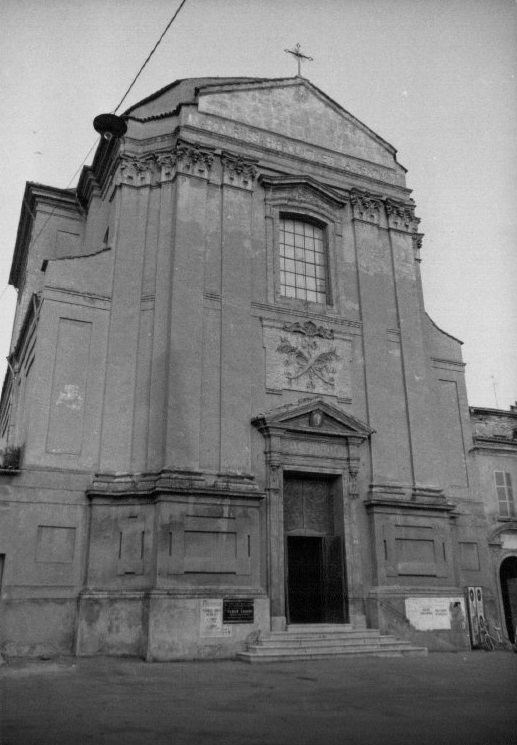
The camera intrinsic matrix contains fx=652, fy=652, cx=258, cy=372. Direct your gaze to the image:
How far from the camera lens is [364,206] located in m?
19.9

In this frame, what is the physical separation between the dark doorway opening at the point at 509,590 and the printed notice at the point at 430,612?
382 centimetres

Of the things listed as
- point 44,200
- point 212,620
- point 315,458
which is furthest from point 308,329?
point 44,200

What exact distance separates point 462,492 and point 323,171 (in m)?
10.3

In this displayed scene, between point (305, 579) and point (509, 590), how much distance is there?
7361 millimetres

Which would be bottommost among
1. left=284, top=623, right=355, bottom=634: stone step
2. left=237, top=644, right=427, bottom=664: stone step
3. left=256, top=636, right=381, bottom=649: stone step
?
left=237, top=644, right=427, bottom=664: stone step

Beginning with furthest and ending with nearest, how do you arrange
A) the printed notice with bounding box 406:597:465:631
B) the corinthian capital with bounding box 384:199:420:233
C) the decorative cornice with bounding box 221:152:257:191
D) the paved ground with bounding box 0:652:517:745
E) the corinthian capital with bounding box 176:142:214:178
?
Result: 1. the corinthian capital with bounding box 384:199:420:233
2. the decorative cornice with bounding box 221:152:257:191
3. the corinthian capital with bounding box 176:142:214:178
4. the printed notice with bounding box 406:597:465:631
5. the paved ground with bounding box 0:652:517:745

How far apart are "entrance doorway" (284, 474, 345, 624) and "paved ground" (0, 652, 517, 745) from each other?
10.2ft

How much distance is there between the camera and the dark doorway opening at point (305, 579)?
50.8 feet

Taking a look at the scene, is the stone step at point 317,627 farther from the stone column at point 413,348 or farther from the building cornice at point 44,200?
the building cornice at point 44,200

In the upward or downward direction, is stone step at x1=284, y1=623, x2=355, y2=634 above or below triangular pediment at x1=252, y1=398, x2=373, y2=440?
below

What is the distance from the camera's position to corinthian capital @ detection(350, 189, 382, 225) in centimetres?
1980

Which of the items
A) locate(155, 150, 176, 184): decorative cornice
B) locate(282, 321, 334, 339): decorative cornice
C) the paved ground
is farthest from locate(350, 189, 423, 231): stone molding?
the paved ground

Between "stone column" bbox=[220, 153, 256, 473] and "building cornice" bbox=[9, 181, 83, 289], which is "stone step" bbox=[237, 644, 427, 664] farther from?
"building cornice" bbox=[9, 181, 83, 289]

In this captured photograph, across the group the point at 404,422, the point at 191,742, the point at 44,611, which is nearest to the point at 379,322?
the point at 404,422
